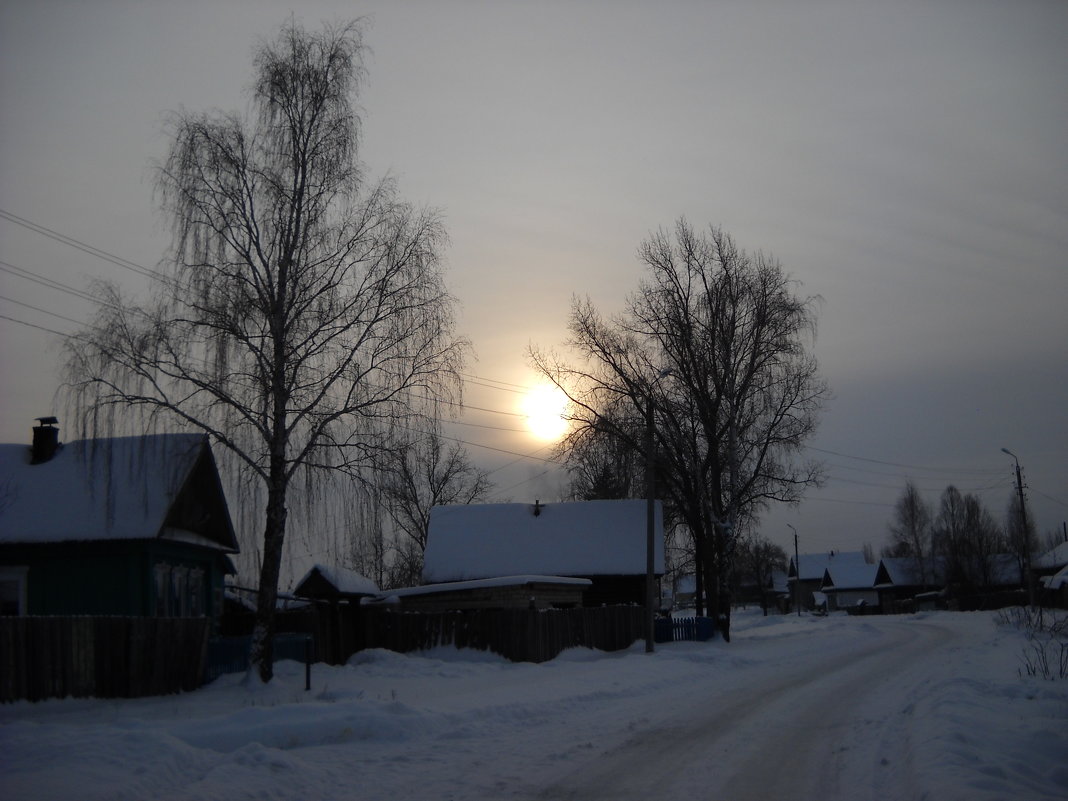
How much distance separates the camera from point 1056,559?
7681 cm

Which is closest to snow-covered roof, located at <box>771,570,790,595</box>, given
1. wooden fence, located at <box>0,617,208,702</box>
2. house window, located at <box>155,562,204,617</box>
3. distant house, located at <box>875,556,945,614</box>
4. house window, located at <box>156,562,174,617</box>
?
distant house, located at <box>875,556,945,614</box>

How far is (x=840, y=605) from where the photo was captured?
4523 inches

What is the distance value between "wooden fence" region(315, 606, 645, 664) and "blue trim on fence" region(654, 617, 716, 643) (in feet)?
22.8

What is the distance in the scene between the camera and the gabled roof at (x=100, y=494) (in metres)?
21.1

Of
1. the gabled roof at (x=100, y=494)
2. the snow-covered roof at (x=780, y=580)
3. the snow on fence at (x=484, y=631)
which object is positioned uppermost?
the gabled roof at (x=100, y=494)

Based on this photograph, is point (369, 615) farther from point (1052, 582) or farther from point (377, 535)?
point (1052, 582)

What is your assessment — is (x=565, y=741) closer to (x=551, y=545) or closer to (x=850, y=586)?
(x=551, y=545)

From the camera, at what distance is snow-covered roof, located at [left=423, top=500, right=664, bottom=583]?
38781mm

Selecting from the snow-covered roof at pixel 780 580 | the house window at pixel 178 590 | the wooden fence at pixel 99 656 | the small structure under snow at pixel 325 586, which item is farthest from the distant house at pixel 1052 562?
the snow-covered roof at pixel 780 580

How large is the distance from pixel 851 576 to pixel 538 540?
88.0 m

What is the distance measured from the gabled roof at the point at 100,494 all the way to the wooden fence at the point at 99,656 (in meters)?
3.37

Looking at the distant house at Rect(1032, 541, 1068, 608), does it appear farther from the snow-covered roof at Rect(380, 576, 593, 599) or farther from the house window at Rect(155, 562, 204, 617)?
the house window at Rect(155, 562, 204, 617)

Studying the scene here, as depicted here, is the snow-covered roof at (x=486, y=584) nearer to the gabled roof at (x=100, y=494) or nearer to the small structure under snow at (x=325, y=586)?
the small structure under snow at (x=325, y=586)

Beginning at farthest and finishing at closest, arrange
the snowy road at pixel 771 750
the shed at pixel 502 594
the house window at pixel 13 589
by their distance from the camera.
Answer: the shed at pixel 502 594 → the house window at pixel 13 589 → the snowy road at pixel 771 750
